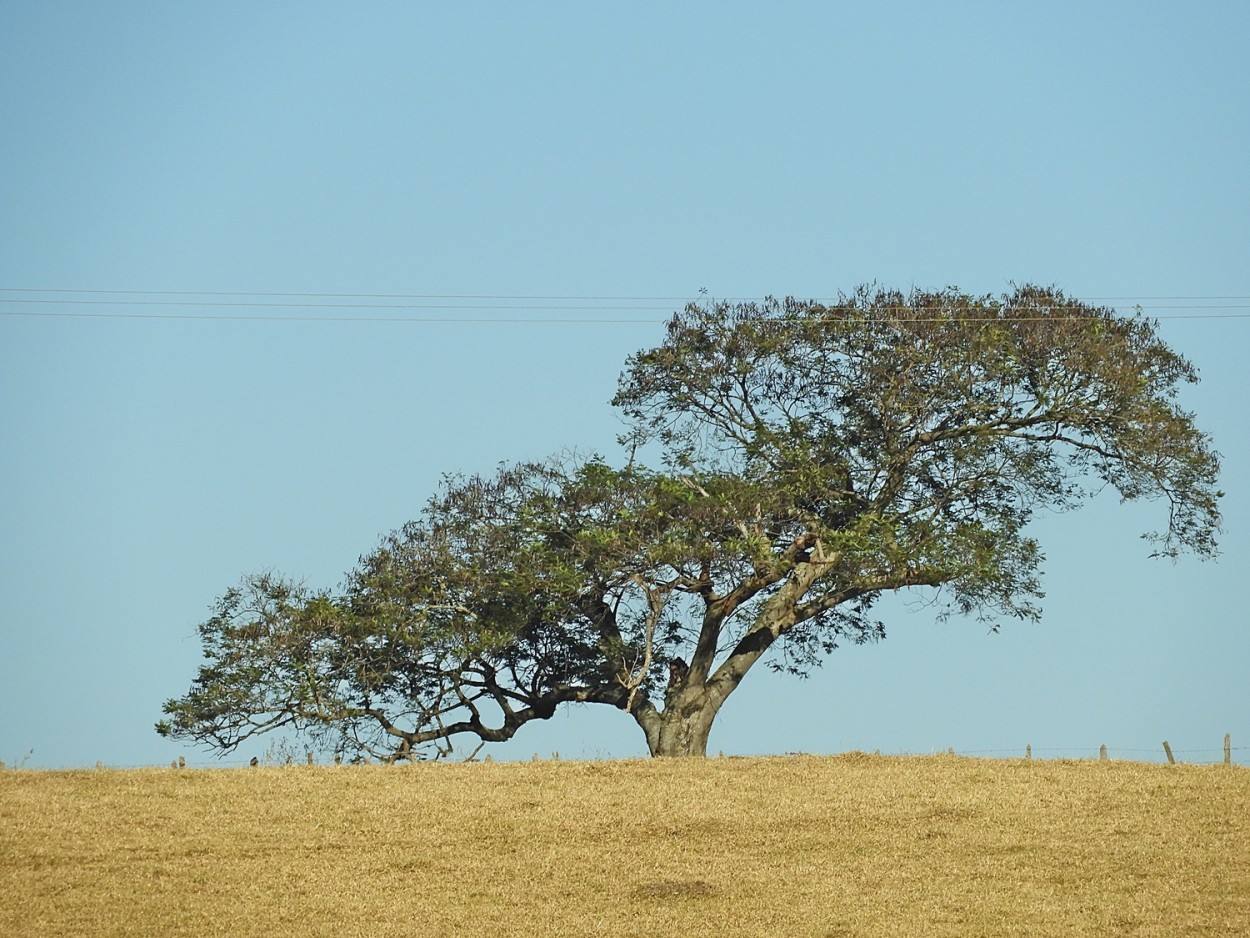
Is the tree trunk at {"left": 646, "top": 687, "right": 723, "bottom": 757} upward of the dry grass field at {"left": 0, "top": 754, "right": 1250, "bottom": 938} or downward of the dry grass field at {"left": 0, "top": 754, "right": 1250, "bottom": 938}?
upward

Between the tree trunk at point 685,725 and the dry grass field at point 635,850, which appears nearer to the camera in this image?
the dry grass field at point 635,850

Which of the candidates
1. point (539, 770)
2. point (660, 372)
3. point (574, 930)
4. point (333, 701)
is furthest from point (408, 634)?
point (574, 930)

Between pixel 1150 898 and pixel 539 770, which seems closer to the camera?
pixel 1150 898

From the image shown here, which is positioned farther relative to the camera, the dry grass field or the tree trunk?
the tree trunk

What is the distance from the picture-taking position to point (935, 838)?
23.1 m

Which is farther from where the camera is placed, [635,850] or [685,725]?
[685,725]

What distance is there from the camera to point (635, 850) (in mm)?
22703

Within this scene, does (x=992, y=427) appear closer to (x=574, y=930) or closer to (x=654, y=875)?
(x=654, y=875)

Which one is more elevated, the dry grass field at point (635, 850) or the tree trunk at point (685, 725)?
the tree trunk at point (685, 725)

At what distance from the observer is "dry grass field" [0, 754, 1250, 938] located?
1942 cm

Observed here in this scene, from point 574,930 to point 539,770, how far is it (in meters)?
9.31

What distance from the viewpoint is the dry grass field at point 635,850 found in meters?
19.4

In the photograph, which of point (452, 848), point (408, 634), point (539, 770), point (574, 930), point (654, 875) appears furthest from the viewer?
point (408, 634)

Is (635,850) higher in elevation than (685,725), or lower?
lower
